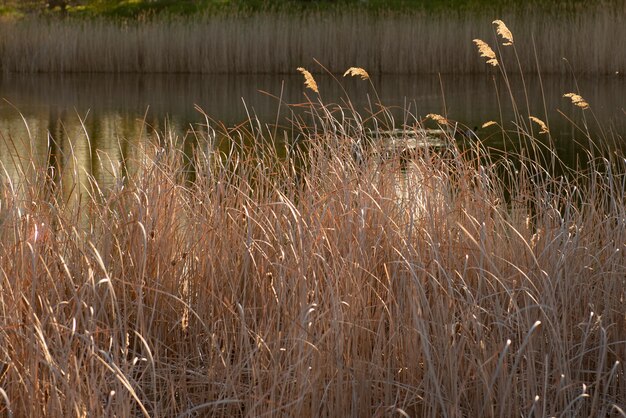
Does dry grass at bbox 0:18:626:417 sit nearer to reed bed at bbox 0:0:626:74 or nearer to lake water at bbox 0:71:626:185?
lake water at bbox 0:71:626:185

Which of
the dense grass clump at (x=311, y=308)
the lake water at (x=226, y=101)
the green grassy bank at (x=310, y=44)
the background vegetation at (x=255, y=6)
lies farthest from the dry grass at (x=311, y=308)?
the background vegetation at (x=255, y=6)

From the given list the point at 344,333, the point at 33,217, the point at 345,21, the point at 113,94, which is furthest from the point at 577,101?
the point at 345,21

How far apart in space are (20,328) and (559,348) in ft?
4.77

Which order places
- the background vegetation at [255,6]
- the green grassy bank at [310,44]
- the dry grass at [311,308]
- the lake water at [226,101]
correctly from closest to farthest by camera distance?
1. the dry grass at [311,308]
2. the lake water at [226,101]
3. the green grassy bank at [310,44]
4. the background vegetation at [255,6]

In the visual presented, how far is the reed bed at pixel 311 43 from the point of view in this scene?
50.7 feet

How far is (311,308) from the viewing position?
2.82 meters

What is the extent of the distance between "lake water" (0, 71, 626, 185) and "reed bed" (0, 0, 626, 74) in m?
0.26

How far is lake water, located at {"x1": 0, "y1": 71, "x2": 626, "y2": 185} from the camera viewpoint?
11094 millimetres

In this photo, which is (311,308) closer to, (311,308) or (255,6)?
(311,308)

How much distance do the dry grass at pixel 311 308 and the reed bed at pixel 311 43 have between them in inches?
461

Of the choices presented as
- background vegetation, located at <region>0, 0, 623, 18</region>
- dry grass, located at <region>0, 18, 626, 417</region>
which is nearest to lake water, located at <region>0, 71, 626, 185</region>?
background vegetation, located at <region>0, 0, 623, 18</region>

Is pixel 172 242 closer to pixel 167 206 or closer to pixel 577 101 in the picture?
pixel 167 206

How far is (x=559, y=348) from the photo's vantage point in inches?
118

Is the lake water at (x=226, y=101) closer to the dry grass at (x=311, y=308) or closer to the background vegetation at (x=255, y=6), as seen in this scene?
the background vegetation at (x=255, y=6)
